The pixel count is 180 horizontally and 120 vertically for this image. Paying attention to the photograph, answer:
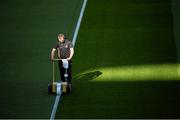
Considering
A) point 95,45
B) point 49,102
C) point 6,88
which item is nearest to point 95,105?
point 49,102

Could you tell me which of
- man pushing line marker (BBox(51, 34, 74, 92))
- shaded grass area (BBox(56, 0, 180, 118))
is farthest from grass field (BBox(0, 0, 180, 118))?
man pushing line marker (BBox(51, 34, 74, 92))

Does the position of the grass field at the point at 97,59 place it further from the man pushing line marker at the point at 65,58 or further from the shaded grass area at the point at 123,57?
the man pushing line marker at the point at 65,58

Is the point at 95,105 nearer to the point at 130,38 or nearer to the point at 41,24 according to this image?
the point at 130,38

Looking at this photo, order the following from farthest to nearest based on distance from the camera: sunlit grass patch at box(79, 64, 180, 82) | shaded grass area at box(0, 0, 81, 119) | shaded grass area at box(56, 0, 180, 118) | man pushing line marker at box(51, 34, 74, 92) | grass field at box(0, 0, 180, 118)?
1. sunlit grass patch at box(79, 64, 180, 82)
2. man pushing line marker at box(51, 34, 74, 92)
3. shaded grass area at box(0, 0, 81, 119)
4. grass field at box(0, 0, 180, 118)
5. shaded grass area at box(56, 0, 180, 118)

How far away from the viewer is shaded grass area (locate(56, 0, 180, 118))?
59.2 feet

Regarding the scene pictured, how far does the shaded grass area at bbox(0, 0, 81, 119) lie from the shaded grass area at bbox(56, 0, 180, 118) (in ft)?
2.68

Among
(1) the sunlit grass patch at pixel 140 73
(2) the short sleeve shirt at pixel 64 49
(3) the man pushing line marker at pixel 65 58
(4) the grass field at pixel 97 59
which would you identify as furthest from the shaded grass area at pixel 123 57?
(2) the short sleeve shirt at pixel 64 49

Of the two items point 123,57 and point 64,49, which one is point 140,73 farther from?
point 64,49

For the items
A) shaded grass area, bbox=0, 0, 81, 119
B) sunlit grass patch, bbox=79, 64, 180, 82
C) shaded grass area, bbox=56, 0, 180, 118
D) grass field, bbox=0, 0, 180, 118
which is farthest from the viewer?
sunlit grass patch, bbox=79, 64, 180, 82

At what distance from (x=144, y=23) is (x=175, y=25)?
4.24 ft

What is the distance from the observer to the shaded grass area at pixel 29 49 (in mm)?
18641

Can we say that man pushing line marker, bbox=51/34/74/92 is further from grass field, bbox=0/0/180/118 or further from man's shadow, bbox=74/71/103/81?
man's shadow, bbox=74/71/103/81

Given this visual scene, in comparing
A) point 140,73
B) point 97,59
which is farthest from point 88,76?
point 140,73

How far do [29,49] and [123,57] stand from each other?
11.9 ft
